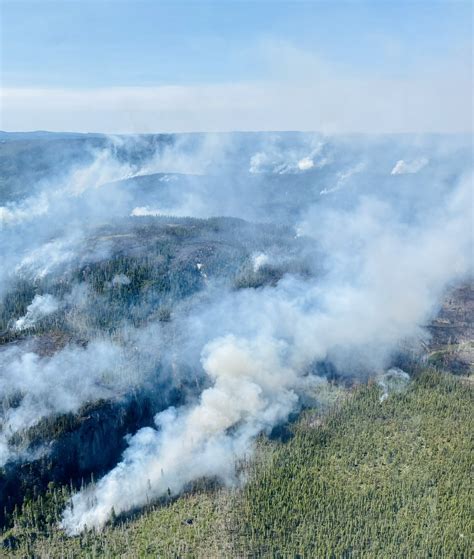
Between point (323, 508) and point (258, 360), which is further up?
point (258, 360)

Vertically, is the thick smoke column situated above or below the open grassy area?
above

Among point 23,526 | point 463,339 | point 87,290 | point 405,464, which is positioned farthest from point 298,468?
point 87,290

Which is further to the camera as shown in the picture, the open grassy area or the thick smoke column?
the thick smoke column

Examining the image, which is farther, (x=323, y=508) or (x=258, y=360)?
(x=258, y=360)

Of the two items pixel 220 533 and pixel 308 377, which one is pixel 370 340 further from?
pixel 220 533
